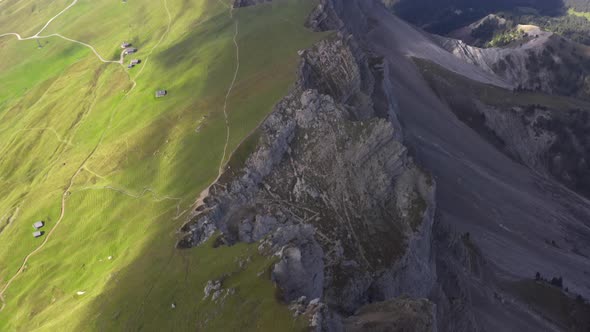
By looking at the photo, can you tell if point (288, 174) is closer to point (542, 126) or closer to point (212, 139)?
point (212, 139)

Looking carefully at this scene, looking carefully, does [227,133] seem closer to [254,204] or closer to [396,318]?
[254,204]

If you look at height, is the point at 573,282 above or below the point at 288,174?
below

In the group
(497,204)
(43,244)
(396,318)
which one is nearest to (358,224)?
(396,318)

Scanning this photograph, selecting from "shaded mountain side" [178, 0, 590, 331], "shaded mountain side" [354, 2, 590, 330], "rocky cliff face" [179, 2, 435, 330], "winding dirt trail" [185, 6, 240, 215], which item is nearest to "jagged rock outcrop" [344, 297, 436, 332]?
"shaded mountain side" [178, 0, 590, 331]

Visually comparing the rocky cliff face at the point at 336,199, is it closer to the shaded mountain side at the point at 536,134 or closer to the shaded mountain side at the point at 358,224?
the shaded mountain side at the point at 358,224

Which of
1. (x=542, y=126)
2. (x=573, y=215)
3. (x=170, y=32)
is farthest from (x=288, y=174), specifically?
(x=542, y=126)
